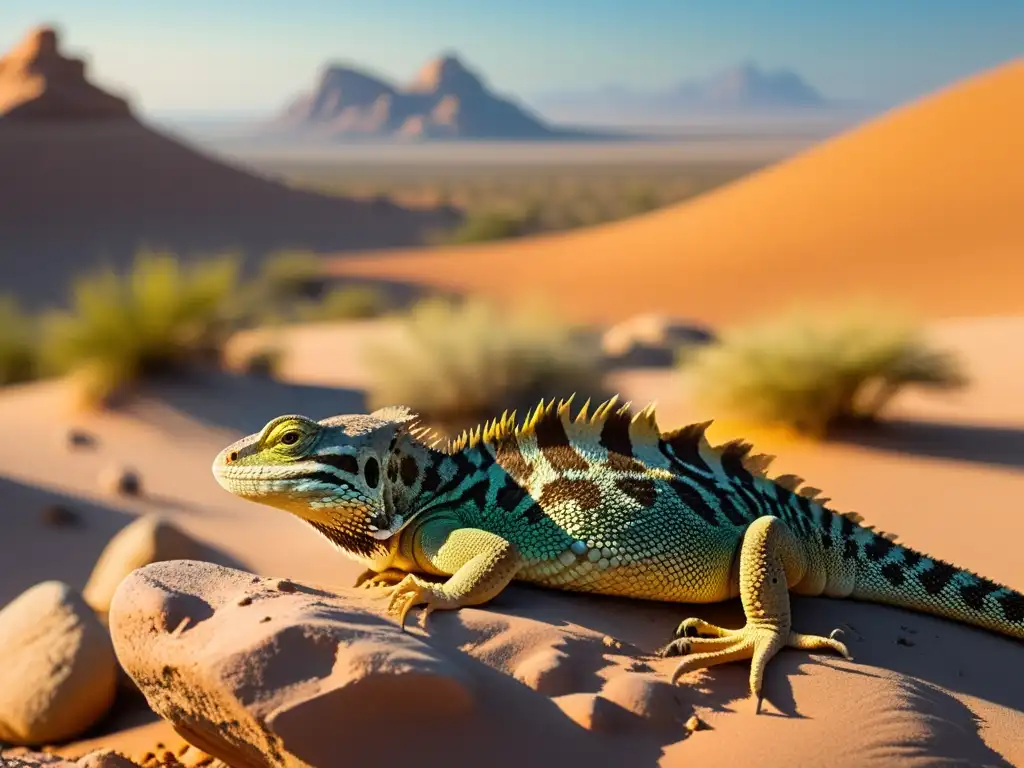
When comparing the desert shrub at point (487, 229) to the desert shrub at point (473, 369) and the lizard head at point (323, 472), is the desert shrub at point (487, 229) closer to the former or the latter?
the desert shrub at point (473, 369)

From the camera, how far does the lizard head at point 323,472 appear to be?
4.22 m

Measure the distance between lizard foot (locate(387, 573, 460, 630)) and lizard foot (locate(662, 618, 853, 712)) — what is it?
826 mm

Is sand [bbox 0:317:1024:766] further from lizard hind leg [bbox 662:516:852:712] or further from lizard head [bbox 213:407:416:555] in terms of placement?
lizard head [bbox 213:407:416:555]

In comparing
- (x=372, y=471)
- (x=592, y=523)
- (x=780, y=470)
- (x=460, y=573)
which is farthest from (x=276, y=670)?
(x=780, y=470)

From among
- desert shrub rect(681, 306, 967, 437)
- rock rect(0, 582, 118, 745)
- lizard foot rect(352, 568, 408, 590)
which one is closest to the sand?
rock rect(0, 582, 118, 745)

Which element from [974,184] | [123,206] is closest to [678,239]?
[974,184]

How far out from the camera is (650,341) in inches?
715

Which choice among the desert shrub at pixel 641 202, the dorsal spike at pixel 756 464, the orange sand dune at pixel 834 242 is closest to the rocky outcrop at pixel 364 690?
the dorsal spike at pixel 756 464

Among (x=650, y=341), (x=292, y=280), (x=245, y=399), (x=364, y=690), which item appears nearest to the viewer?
(x=364, y=690)

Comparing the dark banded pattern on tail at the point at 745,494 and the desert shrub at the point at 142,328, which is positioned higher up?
the dark banded pattern on tail at the point at 745,494

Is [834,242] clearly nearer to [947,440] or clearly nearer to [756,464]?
[947,440]

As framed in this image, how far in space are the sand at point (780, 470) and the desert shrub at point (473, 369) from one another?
3.59 ft

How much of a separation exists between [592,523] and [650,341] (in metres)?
13.9

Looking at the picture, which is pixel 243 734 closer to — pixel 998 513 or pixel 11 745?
pixel 11 745
